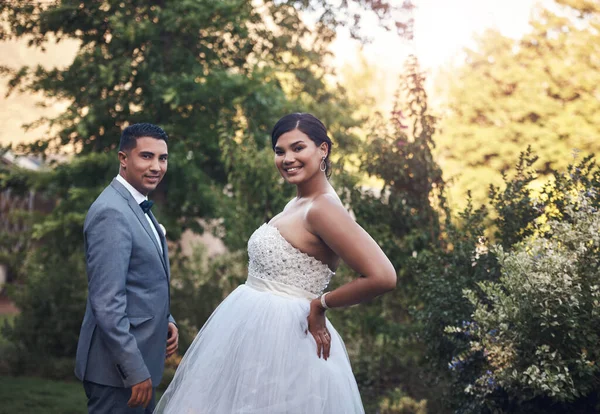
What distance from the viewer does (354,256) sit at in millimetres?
3062

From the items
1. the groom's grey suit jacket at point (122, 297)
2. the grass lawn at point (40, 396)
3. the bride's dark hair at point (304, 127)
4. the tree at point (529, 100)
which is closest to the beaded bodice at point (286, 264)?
the bride's dark hair at point (304, 127)

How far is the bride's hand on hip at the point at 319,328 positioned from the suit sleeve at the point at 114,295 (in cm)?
92

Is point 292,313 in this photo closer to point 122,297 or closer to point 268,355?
point 268,355

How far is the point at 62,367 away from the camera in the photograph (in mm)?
9727

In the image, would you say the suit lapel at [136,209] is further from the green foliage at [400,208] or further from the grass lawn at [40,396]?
the grass lawn at [40,396]

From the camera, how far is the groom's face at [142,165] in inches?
152

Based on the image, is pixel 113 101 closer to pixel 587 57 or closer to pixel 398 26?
pixel 398 26

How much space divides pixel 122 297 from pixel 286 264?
870 millimetres

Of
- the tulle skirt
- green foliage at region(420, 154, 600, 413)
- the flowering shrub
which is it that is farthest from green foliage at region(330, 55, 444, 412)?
the tulle skirt

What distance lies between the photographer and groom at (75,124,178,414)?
340 cm

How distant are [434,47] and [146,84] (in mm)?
15282

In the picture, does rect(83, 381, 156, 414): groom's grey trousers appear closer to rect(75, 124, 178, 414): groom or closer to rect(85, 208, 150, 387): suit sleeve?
rect(75, 124, 178, 414): groom

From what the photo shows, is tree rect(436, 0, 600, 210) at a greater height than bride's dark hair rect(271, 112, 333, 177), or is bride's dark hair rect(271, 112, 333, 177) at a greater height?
tree rect(436, 0, 600, 210)

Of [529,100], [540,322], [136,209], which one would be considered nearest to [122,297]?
[136,209]
